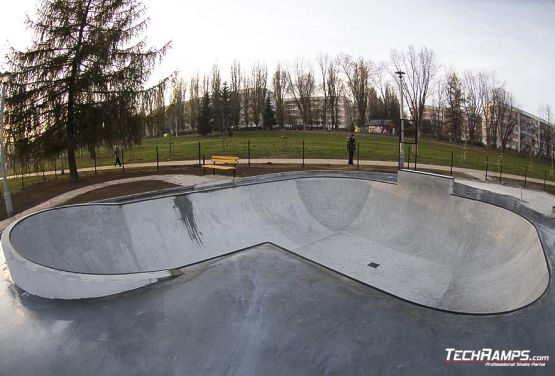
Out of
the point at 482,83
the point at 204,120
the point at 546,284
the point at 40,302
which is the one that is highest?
the point at 482,83

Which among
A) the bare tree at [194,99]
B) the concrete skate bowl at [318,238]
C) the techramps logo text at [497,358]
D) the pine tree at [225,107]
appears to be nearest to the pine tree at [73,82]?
the concrete skate bowl at [318,238]

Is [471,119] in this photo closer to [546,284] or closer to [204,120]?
[204,120]

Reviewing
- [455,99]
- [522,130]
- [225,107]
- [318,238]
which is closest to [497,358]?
[318,238]

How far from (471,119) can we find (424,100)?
26.2ft

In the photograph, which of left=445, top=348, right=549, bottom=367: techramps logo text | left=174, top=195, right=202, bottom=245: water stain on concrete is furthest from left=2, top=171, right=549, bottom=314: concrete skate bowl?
left=445, top=348, right=549, bottom=367: techramps logo text

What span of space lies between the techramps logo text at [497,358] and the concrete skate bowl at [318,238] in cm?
172

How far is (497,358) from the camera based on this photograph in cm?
316

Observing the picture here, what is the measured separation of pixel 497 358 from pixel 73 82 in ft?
56.0

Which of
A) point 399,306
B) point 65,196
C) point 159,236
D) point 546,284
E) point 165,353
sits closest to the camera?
point 165,353

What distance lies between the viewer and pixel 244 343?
3.63m

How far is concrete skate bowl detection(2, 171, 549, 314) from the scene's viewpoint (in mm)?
5621

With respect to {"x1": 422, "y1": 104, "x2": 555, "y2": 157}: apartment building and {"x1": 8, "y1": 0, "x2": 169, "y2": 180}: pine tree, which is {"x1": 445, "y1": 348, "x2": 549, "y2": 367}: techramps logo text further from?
{"x1": 422, "y1": 104, "x2": 555, "y2": 157}: apartment building

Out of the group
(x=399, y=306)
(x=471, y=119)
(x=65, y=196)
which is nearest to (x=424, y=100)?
(x=471, y=119)

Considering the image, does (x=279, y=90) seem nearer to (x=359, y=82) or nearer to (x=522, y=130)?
(x=359, y=82)
